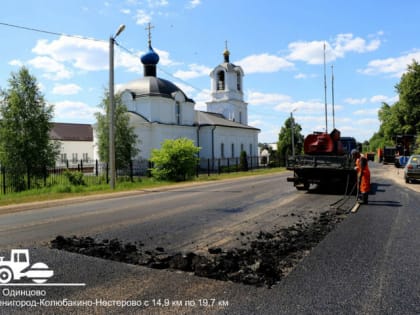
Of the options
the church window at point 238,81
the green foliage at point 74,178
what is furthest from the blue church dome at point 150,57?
the green foliage at point 74,178

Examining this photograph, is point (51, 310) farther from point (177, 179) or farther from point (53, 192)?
point (177, 179)

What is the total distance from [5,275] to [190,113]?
39.3 meters

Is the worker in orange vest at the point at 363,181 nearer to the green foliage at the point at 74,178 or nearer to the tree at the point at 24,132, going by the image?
A: the green foliage at the point at 74,178

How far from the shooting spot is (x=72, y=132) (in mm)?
68375

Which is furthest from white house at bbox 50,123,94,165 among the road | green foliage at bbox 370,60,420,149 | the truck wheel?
the truck wheel

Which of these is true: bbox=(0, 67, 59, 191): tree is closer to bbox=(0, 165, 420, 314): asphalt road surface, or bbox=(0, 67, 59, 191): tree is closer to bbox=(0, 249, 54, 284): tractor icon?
bbox=(0, 165, 420, 314): asphalt road surface

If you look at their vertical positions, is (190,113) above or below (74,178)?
above

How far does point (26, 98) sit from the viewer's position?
21.6 metres

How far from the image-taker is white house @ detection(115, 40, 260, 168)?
38.2 metres

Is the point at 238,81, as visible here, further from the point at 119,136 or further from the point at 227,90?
the point at 119,136

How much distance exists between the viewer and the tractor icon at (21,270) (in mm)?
4551

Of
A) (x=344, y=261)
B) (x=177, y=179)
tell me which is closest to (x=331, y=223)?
(x=344, y=261)

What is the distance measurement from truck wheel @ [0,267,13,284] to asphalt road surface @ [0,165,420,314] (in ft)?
1.21

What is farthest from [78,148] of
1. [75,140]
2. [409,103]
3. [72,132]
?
[409,103]
